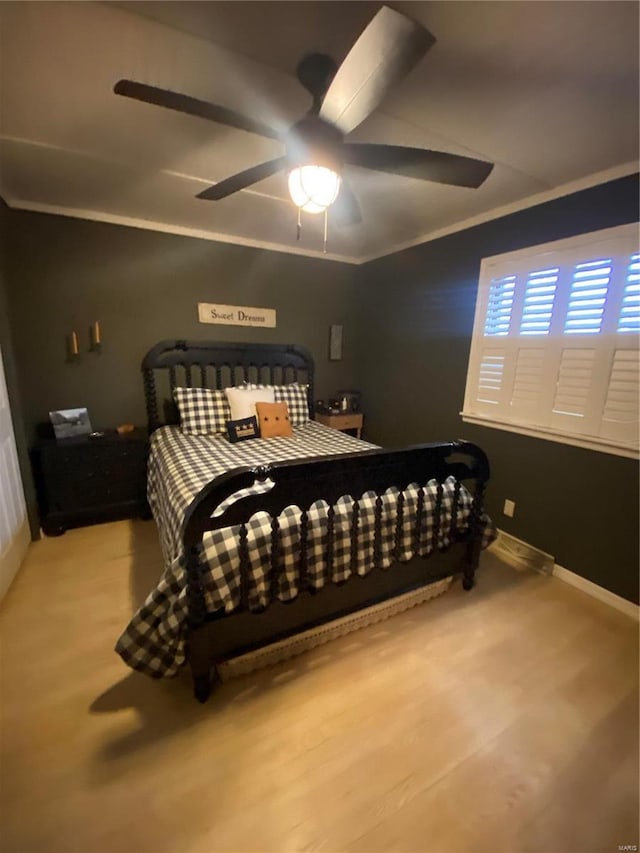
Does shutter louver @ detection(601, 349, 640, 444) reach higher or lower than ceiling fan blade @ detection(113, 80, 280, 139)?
lower

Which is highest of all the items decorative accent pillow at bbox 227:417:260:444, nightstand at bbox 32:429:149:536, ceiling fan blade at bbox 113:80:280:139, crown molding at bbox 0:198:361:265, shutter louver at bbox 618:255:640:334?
crown molding at bbox 0:198:361:265

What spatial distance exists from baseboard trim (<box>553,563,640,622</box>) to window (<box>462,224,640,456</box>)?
0.83m

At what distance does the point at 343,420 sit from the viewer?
3697mm

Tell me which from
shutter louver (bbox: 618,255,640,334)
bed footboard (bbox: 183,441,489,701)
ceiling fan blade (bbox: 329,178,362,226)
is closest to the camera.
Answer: bed footboard (bbox: 183,441,489,701)

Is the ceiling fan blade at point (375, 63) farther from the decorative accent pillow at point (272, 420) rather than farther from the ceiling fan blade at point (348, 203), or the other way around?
the decorative accent pillow at point (272, 420)

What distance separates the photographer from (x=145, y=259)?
2920 millimetres

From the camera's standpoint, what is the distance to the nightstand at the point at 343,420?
364 cm

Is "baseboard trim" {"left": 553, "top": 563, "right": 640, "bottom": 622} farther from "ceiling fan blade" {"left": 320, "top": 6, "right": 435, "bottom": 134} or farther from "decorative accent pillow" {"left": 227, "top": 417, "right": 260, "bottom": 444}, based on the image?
"ceiling fan blade" {"left": 320, "top": 6, "right": 435, "bottom": 134}

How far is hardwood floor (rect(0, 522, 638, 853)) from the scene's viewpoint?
3.47ft

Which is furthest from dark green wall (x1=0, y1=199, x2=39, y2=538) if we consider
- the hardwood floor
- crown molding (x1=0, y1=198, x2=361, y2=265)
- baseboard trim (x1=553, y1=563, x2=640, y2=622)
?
baseboard trim (x1=553, y1=563, x2=640, y2=622)

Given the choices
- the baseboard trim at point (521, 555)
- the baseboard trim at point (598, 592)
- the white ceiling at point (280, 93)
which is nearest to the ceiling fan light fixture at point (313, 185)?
the white ceiling at point (280, 93)

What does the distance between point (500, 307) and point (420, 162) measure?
5.09 feet

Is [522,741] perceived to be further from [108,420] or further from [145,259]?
[145,259]

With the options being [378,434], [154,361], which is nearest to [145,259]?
[154,361]
